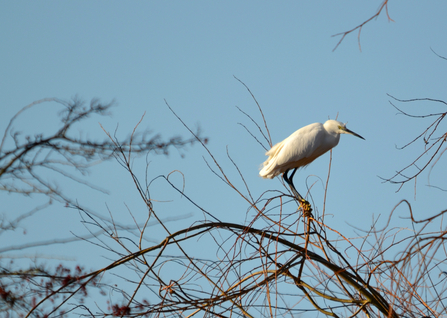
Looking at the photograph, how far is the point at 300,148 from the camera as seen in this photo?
502cm

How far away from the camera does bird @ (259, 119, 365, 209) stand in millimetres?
5008

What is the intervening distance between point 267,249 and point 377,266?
1.89ft

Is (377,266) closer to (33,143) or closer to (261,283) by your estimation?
(261,283)

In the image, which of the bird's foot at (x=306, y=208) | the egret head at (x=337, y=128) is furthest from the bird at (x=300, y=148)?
the bird's foot at (x=306, y=208)

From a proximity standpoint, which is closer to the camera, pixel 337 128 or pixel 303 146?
pixel 303 146

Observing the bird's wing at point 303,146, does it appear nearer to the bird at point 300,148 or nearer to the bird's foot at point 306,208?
the bird at point 300,148

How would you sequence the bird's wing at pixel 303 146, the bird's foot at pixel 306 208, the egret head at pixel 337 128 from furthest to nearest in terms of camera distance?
the egret head at pixel 337 128 < the bird's wing at pixel 303 146 < the bird's foot at pixel 306 208

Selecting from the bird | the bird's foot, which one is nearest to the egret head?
the bird

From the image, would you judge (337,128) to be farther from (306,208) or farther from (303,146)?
(306,208)

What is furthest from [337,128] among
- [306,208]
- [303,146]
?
[306,208]

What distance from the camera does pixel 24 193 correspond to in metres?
2.93

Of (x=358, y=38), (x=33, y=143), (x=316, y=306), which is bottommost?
(x=316, y=306)

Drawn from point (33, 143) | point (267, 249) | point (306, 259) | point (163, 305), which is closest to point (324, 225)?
point (306, 259)

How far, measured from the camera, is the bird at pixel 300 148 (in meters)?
5.01
